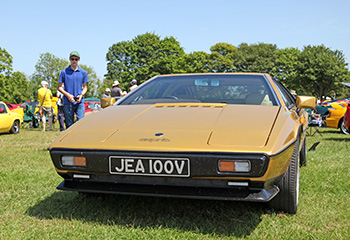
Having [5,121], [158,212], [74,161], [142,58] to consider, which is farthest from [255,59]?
[74,161]

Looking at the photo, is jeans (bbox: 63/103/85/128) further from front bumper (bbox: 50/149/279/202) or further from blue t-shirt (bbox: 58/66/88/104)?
front bumper (bbox: 50/149/279/202)

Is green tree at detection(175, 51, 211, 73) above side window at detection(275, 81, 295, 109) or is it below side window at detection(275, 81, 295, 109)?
below

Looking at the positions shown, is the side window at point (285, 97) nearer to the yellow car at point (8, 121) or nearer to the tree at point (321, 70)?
the yellow car at point (8, 121)

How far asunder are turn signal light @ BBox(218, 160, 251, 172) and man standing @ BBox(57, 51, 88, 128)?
4197 mm

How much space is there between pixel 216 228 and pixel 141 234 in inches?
21.1

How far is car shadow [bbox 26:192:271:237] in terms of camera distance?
8.73ft

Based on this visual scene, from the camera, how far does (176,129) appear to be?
263 centimetres

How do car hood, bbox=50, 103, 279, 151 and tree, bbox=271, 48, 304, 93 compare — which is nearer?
car hood, bbox=50, 103, 279, 151

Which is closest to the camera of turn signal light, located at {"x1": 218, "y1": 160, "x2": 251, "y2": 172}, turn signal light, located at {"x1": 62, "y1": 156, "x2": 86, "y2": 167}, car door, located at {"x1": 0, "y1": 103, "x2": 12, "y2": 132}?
turn signal light, located at {"x1": 218, "y1": 160, "x2": 251, "y2": 172}

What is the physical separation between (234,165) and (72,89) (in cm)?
443

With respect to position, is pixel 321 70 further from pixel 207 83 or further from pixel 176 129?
pixel 176 129

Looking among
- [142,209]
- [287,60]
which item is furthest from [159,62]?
[142,209]

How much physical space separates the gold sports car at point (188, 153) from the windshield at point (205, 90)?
0.55 feet

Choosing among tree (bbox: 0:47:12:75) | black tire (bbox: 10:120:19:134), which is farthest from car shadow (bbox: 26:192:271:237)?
tree (bbox: 0:47:12:75)
